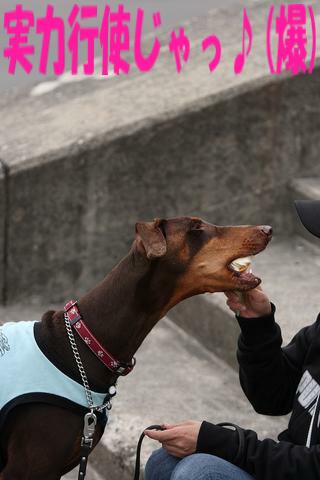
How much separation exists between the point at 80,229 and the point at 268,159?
1.03 metres

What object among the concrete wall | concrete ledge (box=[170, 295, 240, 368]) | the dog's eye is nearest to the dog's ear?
the dog's eye

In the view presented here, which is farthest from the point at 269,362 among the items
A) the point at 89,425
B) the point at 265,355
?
the point at 89,425

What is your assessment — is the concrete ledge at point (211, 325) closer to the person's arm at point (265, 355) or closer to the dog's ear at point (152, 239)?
the person's arm at point (265, 355)

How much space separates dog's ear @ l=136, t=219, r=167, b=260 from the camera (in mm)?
3486

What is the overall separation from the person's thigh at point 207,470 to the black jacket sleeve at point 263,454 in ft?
0.14

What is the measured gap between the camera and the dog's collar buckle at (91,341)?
3.58 m

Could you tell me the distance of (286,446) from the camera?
3320 mm

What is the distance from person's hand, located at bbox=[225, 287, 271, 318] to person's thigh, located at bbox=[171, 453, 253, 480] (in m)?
0.53

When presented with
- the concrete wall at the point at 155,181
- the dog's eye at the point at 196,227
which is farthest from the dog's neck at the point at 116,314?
the concrete wall at the point at 155,181

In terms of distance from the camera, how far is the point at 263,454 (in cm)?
333

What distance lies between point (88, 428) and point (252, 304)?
664 mm

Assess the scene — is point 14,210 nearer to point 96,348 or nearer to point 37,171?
point 37,171

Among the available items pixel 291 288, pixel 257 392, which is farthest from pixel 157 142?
pixel 257 392

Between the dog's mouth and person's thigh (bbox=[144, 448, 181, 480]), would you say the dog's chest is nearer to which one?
person's thigh (bbox=[144, 448, 181, 480])
